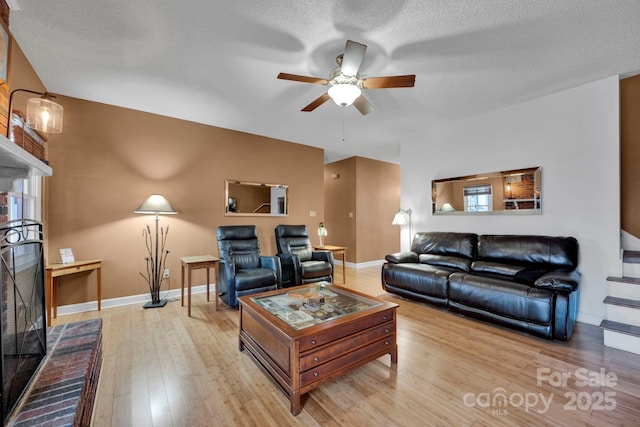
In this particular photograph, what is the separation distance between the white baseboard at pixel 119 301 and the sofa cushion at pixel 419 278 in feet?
9.14

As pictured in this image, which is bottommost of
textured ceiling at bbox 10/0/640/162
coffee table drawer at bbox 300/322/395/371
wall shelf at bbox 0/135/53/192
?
coffee table drawer at bbox 300/322/395/371

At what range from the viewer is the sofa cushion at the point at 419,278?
3.20 meters

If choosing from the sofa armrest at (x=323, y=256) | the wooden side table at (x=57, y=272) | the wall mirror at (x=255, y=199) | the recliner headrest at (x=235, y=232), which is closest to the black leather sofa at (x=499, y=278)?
the sofa armrest at (x=323, y=256)

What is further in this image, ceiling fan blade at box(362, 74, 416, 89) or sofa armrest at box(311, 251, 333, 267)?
sofa armrest at box(311, 251, 333, 267)

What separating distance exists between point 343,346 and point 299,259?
7.62 feet

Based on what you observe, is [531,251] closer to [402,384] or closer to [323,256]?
[402,384]

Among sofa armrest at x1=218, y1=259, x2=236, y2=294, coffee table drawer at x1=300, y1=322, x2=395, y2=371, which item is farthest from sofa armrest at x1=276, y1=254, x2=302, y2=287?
coffee table drawer at x1=300, y1=322, x2=395, y2=371

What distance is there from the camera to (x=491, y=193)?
376cm

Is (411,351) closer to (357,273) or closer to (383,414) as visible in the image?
(383,414)

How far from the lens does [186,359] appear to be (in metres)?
2.21

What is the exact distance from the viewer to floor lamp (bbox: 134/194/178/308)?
343cm

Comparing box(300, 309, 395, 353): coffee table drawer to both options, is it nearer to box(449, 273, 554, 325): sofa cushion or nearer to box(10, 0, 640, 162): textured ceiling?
box(449, 273, 554, 325): sofa cushion

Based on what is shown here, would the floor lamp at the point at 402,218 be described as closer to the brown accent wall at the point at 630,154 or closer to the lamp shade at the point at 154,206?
the brown accent wall at the point at 630,154

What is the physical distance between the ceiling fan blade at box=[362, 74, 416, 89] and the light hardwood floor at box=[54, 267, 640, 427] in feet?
7.62
